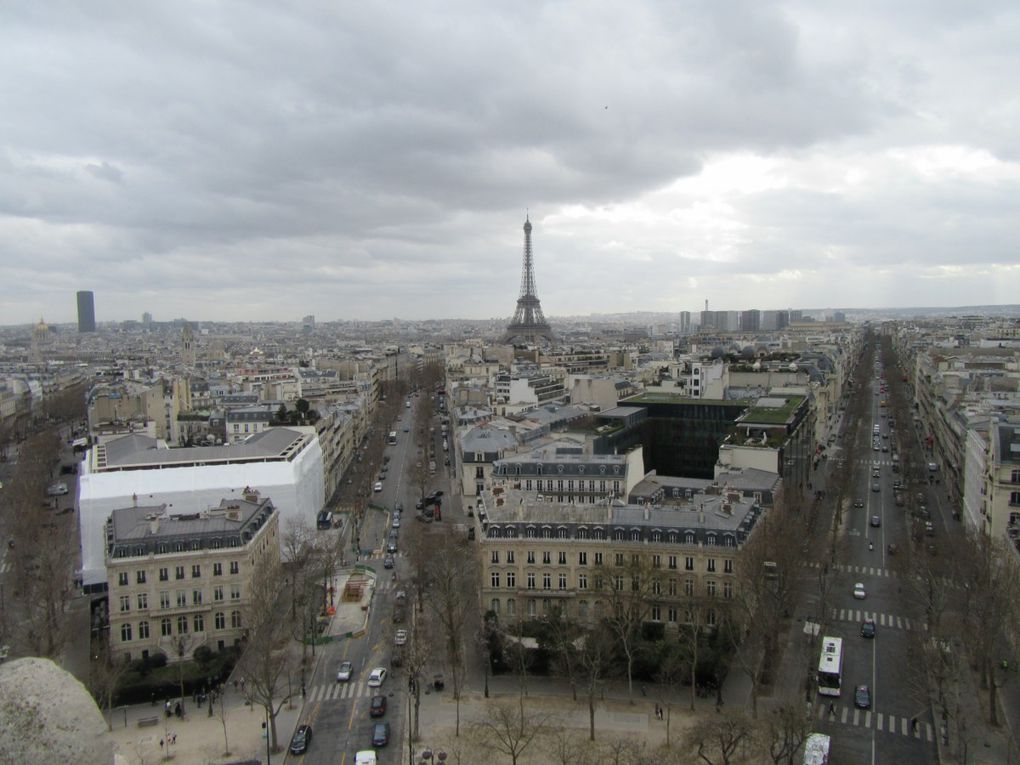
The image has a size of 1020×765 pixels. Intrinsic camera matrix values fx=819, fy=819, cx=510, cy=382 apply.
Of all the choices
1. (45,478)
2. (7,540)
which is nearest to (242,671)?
(7,540)

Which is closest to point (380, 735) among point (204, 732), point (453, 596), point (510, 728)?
point (510, 728)

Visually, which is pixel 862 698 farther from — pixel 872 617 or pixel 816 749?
pixel 872 617

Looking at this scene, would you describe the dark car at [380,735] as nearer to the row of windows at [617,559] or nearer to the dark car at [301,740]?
the dark car at [301,740]

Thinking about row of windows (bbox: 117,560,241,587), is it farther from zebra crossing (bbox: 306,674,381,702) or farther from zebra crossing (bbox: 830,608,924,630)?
zebra crossing (bbox: 830,608,924,630)

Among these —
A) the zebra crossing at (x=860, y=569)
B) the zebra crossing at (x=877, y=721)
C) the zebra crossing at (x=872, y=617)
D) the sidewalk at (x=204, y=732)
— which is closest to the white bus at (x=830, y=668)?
the zebra crossing at (x=877, y=721)

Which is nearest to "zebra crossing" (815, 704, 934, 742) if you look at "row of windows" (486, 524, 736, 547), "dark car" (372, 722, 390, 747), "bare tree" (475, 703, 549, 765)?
"row of windows" (486, 524, 736, 547)

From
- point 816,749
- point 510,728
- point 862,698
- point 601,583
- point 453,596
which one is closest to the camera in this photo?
point 816,749
